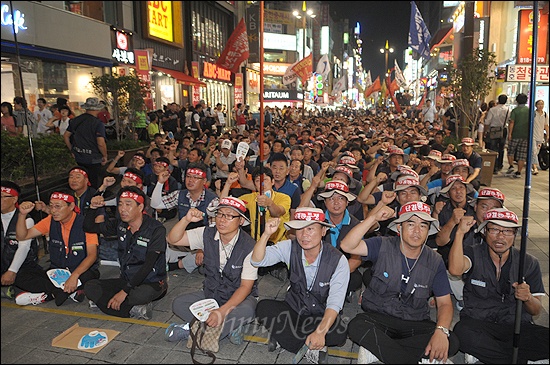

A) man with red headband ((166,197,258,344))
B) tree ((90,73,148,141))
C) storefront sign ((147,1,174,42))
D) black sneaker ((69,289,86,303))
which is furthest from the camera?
storefront sign ((147,1,174,42))

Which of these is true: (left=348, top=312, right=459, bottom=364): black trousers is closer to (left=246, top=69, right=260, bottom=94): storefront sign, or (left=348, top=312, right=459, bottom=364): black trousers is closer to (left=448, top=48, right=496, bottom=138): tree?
(left=448, top=48, right=496, bottom=138): tree

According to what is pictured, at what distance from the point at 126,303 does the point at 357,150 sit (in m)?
6.01

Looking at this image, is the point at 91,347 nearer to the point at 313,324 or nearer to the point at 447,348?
the point at 313,324

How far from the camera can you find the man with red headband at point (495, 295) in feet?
12.5

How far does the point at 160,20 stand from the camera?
23.7 metres

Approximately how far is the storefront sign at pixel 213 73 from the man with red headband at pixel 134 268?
1046 inches

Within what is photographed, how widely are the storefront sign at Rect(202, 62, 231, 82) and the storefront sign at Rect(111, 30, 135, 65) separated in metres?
9.77

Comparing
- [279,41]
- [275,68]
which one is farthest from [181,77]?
[279,41]

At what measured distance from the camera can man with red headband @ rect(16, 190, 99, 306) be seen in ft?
17.0

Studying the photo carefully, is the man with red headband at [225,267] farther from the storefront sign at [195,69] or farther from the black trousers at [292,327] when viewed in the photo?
the storefront sign at [195,69]

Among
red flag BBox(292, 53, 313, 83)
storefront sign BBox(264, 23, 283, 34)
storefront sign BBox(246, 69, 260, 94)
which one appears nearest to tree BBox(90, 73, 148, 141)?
red flag BBox(292, 53, 313, 83)

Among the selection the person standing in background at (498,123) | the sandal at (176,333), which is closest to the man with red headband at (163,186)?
the sandal at (176,333)

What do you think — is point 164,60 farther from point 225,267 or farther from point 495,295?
point 495,295

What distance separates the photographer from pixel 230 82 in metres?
37.0
